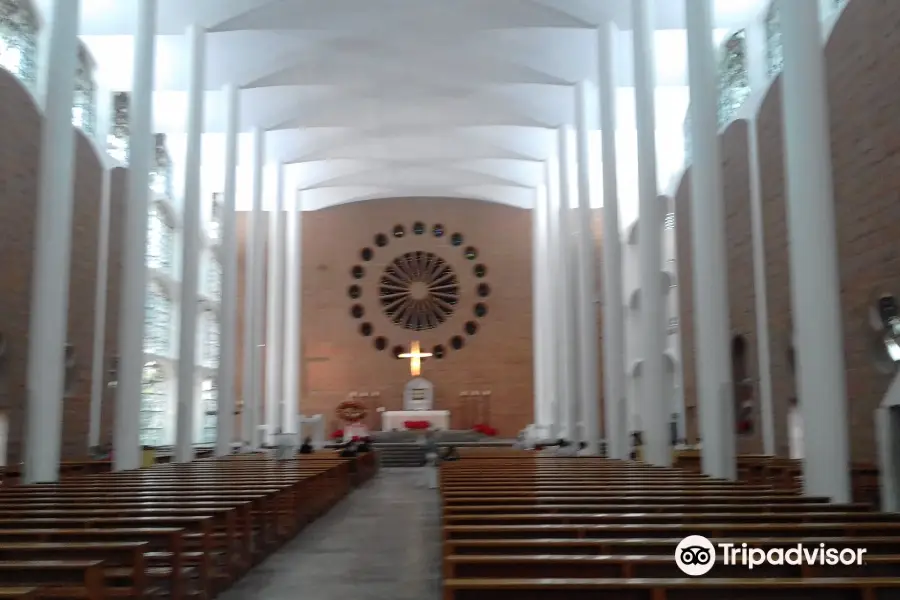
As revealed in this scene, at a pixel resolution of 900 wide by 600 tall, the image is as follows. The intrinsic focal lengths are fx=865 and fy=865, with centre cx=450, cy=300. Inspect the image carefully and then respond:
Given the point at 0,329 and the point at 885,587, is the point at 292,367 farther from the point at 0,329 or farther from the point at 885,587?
the point at 885,587

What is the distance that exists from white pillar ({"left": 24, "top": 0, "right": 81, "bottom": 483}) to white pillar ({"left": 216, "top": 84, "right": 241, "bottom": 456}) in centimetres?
720

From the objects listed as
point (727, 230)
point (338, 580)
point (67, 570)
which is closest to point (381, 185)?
point (727, 230)

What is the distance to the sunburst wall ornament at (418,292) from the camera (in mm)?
27750

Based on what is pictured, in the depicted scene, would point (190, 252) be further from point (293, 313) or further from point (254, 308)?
point (293, 313)

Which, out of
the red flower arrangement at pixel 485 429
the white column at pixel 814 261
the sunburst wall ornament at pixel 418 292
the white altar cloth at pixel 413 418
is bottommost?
the red flower arrangement at pixel 485 429

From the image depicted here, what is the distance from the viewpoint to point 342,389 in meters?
27.2

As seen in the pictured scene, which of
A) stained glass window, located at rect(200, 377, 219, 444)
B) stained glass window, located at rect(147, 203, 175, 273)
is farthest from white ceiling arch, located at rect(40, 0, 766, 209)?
stained glass window, located at rect(200, 377, 219, 444)

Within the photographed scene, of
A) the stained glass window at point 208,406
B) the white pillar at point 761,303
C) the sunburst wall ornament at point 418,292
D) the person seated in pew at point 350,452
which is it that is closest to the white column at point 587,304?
the white pillar at point 761,303

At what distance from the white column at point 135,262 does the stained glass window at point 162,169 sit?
309 inches

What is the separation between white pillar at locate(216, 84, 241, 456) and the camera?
682 inches

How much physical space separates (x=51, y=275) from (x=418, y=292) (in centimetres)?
1821

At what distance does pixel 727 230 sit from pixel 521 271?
12.2 meters

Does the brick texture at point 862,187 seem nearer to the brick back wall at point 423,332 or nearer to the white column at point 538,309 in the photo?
A: the white column at point 538,309

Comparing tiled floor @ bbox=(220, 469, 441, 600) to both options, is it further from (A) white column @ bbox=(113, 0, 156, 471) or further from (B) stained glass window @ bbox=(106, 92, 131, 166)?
(B) stained glass window @ bbox=(106, 92, 131, 166)
